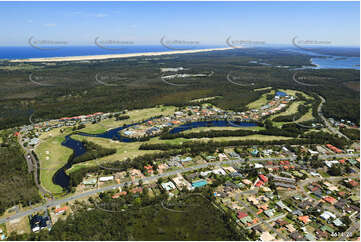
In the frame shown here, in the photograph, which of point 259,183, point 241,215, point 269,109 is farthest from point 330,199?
point 269,109

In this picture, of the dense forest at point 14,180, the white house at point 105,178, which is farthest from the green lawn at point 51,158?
the white house at point 105,178

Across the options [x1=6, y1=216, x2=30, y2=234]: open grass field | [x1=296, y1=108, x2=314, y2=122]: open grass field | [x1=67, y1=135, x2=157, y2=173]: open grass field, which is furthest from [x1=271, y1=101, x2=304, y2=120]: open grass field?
[x1=6, y1=216, x2=30, y2=234]: open grass field

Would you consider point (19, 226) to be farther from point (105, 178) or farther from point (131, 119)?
point (131, 119)

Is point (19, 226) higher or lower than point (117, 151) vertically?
lower

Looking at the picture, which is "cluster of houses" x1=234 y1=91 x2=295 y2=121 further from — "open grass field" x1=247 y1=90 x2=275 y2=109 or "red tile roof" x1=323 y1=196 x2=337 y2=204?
"red tile roof" x1=323 y1=196 x2=337 y2=204

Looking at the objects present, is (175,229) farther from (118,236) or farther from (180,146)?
(180,146)

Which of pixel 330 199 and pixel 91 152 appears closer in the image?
pixel 330 199

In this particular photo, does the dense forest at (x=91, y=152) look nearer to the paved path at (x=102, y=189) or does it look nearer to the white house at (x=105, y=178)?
the white house at (x=105, y=178)
